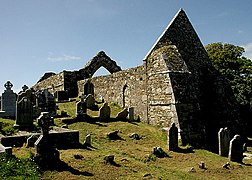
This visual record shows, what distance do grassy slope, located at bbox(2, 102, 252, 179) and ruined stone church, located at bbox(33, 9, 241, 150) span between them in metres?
1.37

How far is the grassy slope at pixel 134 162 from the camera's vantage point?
818 centimetres

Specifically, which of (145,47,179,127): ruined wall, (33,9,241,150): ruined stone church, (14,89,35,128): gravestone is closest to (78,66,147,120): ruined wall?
(33,9,241,150): ruined stone church

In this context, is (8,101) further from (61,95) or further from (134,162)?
(61,95)

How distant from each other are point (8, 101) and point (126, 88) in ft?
25.1

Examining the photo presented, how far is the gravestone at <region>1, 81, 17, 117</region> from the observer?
16078 mm

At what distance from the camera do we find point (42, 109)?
1686 centimetres

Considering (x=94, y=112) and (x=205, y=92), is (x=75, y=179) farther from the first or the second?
(x=205, y=92)

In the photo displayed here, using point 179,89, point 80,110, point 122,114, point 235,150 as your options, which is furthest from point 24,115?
point 235,150

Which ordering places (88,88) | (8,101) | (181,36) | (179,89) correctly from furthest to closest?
1. (88,88)
2. (181,36)
3. (8,101)
4. (179,89)

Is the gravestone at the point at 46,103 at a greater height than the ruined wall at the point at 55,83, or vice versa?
the ruined wall at the point at 55,83

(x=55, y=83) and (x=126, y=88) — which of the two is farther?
(x=55, y=83)

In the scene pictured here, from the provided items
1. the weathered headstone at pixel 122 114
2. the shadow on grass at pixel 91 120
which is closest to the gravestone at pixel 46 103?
the shadow on grass at pixel 91 120

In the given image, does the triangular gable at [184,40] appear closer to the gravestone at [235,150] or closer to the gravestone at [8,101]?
the gravestone at [235,150]

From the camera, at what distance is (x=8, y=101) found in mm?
16234
